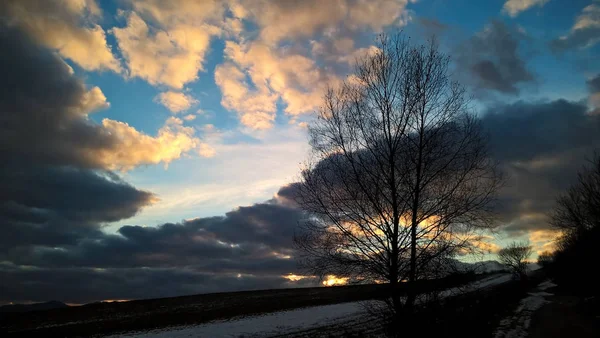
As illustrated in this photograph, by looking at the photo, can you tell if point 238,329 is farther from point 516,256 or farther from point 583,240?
point 516,256

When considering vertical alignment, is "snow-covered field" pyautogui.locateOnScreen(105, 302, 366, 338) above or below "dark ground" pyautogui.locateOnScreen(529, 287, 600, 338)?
below

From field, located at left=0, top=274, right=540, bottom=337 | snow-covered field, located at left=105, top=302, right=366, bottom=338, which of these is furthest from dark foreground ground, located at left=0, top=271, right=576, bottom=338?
snow-covered field, located at left=105, top=302, right=366, bottom=338

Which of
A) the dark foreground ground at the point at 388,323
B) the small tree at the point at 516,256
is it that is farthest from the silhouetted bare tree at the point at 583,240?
the small tree at the point at 516,256

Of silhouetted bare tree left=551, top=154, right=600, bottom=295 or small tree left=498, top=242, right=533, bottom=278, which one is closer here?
silhouetted bare tree left=551, top=154, right=600, bottom=295

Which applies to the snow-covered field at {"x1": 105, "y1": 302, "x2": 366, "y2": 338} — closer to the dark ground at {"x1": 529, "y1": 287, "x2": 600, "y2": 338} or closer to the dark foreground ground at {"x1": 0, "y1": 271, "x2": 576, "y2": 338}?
the dark foreground ground at {"x1": 0, "y1": 271, "x2": 576, "y2": 338}

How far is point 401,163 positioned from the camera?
41.2ft

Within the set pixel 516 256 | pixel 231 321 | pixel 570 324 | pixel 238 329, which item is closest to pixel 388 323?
pixel 570 324

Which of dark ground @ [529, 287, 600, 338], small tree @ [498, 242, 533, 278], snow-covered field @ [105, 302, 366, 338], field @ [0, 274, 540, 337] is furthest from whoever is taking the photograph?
small tree @ [498, 242, 533, 278]

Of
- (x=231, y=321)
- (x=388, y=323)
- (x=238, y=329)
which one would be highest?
(x=388, y=323)

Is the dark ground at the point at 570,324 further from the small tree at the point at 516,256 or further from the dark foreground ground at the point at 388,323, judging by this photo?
the small tree at the point at 516,256

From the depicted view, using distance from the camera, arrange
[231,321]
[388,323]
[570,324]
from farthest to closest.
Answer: [231,321]
[570,324]
[388,323]

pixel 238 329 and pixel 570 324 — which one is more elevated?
pixel 570 324

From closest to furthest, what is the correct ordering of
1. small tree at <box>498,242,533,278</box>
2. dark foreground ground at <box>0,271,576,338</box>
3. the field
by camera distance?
dark foreground ground at <box>0,271,576,338</box> < the field < small tree at <box>498,242,533,278</box>

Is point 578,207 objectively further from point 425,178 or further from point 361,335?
point 425,178
